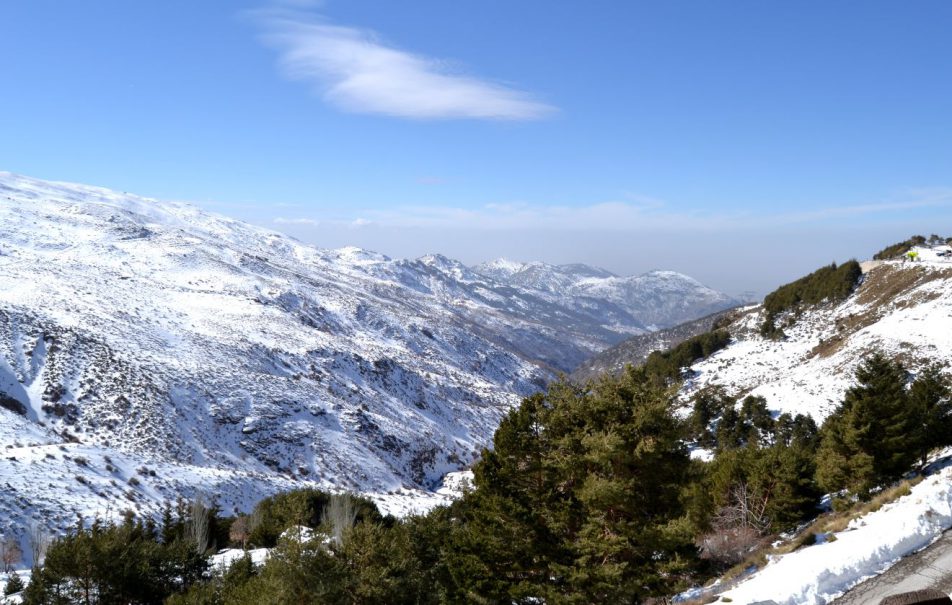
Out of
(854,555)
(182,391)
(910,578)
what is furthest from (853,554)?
(182,391)

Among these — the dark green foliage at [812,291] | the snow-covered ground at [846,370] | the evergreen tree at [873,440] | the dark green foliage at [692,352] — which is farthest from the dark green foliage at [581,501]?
the dark green foliage at [812,291]

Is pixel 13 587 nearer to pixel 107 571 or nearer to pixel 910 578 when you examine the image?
pixel 107 571

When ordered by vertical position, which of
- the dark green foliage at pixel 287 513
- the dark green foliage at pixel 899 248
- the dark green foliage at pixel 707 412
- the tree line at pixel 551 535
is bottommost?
the dark green foliage at pixel 287 513

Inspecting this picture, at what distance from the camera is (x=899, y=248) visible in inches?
3784

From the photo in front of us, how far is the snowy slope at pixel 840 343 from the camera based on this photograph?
52.9 meters

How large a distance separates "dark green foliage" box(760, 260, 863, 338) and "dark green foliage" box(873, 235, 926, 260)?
12.4 meters

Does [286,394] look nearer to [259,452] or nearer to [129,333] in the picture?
[259,452]

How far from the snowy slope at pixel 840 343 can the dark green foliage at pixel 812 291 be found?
180 centimetres

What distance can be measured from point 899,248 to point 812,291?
24.9 m

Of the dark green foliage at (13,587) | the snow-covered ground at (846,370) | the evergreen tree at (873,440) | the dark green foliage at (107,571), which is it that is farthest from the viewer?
the evergreen tree at (873,440)

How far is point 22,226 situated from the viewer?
12300 centimetres

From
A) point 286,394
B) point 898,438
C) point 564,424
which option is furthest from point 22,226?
point 898,438

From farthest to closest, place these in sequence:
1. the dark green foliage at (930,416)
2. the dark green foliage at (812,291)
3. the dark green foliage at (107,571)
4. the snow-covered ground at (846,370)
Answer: the dark green foliage at (812,291), the dark green foliage at (930,416), the dark green foliage at (107,571), the snow-covered ground at (846,370)

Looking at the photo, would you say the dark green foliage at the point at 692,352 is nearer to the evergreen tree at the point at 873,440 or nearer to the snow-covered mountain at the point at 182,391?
the snow-covered mountain at the point at 182,391
